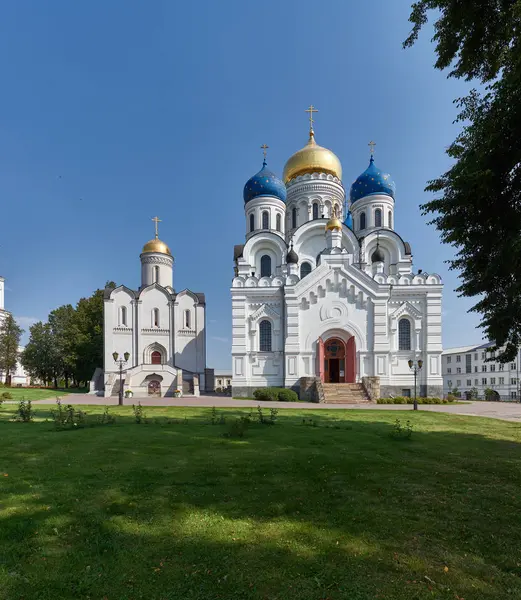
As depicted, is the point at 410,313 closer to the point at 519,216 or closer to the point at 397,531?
the point at 519,216

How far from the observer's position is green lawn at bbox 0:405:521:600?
3504 millimetres

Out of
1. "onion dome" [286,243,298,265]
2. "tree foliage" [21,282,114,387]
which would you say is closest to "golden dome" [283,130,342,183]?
"onion dome" [286,243,298,265]

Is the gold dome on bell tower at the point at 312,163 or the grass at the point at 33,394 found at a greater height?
the gold dome on bell tower at the point at 312,163

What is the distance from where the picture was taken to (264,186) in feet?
127

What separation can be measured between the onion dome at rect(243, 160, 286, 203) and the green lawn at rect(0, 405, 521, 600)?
3298 centimetres

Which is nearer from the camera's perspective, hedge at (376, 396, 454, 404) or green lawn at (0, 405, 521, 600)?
green lawn at (0, 405, 521, 600)

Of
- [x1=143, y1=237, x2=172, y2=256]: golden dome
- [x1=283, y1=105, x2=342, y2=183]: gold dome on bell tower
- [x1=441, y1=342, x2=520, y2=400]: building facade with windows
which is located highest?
[x1=283, y1=105, x2=342, y2=183]: gold dome on bell tower

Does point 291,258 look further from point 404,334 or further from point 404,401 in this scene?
point 404,401

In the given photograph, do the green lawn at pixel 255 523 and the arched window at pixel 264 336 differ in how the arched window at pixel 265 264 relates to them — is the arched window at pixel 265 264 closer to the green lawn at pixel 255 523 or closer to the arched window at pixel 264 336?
the arched window at pixel 264 336

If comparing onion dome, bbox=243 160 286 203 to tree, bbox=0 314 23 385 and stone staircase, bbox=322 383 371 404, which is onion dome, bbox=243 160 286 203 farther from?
tree, bbox=0 314 23 385

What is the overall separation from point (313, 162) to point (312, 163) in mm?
162


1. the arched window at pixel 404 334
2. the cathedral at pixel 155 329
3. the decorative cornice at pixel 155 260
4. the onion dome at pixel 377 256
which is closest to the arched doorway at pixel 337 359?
the arched window at pixel 404 334

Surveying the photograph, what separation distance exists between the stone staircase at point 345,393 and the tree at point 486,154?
18060 mm

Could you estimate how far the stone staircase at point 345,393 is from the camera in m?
26.1
